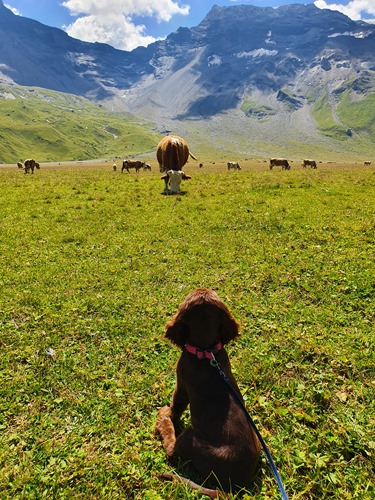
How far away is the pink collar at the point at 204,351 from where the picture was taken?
14.5 ft

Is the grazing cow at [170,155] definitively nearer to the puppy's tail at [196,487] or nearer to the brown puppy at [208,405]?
the brown puppy at [208,405]

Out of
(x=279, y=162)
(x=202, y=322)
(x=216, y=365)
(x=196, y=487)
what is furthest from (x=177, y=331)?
(x=279, y=162)

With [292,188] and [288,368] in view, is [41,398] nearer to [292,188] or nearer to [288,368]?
[288,368]

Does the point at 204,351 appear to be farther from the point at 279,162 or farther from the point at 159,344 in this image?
the point at 279,162

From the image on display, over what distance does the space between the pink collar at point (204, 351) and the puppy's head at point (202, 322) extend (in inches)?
2.0

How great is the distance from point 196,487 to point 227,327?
1899 millimetres

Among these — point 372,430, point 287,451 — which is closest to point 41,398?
point 287,451

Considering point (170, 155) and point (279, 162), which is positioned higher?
point (279, 162)

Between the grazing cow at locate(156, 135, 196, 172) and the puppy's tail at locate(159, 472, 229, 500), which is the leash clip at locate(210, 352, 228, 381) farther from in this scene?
the grazing cow at locate(156, 135, 196, 172)

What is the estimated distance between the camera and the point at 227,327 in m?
4.52

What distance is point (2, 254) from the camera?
11.4m

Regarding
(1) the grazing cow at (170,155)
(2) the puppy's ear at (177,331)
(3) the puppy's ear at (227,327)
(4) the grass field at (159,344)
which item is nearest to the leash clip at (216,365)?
(3) the puppy's ear at (227,327)

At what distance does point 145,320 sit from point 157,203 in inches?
476

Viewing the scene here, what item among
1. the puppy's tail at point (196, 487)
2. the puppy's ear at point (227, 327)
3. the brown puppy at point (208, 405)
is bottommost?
the puppy's tail at point (196, 487)
